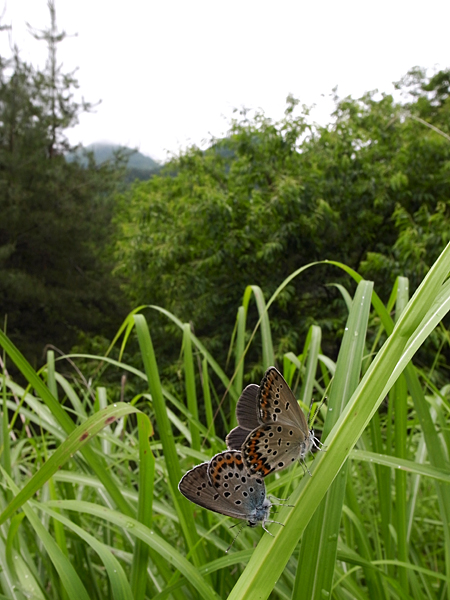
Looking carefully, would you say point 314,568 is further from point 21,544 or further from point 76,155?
point 76,155

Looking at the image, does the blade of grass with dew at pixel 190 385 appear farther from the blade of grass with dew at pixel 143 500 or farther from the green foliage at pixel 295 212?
the green foliage at pixel 295 212

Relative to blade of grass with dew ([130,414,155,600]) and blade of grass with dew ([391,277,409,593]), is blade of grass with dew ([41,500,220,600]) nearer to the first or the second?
blade of grass with dew ([130,414,155,600])

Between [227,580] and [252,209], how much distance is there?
6397 millimetres

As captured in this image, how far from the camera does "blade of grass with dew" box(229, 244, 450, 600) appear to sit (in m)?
0.31

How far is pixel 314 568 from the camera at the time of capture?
46 centimetres

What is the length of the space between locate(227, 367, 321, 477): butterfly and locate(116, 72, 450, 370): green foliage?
5.76 metres

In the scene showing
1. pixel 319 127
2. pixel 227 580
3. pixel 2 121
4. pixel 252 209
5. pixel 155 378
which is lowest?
pixel 227 580

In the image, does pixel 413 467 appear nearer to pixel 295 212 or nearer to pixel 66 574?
pixel 66 574

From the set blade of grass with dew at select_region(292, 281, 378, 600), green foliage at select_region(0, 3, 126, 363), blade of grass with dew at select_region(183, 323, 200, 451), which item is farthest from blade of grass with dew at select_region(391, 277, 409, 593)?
green foliage at select_region(0, 3, 126, 363)

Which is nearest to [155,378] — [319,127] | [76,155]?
[319,127]

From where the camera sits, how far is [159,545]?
0.65 metres

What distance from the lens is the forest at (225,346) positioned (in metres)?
0.54

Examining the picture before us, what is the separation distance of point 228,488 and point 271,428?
0.07 metres

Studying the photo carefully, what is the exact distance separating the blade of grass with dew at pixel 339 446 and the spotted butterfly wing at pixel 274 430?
107mm
